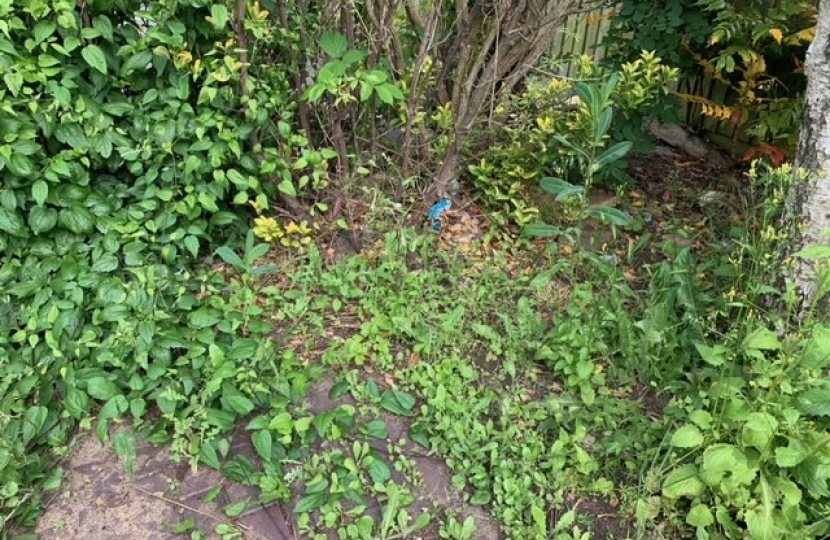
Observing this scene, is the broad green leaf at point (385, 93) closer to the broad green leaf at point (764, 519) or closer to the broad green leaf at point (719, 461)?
the broad green leaf at point (719, 461)

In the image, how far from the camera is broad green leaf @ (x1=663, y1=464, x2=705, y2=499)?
2.22m

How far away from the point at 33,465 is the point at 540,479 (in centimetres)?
185

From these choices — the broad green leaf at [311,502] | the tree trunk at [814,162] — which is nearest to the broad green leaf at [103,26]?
the broad green leaf at [311,502]

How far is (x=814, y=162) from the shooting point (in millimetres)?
2445

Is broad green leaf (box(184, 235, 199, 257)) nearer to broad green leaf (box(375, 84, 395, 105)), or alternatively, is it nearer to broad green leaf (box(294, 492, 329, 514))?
broad green leaf (box(375, 84, 395, 105))

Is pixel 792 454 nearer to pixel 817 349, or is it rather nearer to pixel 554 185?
pixel 817 349

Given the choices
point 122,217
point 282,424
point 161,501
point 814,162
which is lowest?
point 161,501

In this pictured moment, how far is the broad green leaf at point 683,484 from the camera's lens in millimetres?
2221

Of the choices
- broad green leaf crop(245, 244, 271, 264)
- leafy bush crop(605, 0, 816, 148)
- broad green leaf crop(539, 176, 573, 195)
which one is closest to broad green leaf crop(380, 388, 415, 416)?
broad green leaf crop(245, 244, 271, 264)

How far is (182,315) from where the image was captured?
111 inches

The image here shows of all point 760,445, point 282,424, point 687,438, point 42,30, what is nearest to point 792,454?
point 760,445

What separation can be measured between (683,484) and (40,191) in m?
2.71

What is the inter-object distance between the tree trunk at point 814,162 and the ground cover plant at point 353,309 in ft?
0.35

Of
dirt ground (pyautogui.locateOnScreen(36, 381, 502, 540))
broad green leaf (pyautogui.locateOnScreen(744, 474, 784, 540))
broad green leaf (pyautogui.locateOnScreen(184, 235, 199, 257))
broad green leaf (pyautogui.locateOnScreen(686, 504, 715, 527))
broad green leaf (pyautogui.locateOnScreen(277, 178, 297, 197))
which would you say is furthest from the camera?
broad green leaf (pyautogui.locateOnScreen(277, 178, 297, 197))
